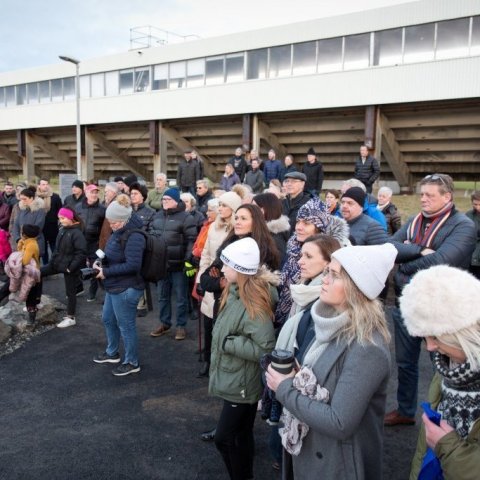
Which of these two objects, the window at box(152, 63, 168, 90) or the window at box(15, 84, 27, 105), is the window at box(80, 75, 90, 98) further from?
the window at box(15, 84, 27, 105)

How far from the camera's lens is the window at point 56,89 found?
85.8 feet

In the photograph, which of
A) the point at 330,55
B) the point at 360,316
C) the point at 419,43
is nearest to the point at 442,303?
the point at 360,316

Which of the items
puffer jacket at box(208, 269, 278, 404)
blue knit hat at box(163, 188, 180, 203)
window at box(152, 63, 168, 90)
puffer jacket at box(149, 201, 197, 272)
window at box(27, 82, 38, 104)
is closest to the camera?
puffer jacket at box(208, 269, 278, 404)

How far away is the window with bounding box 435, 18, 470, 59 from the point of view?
15008mm

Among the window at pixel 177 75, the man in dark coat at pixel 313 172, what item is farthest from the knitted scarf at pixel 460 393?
the window at pixel 177 75

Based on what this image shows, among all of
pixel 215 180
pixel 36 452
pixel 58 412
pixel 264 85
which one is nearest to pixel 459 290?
pixel 36 452

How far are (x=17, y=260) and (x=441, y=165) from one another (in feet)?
58.2

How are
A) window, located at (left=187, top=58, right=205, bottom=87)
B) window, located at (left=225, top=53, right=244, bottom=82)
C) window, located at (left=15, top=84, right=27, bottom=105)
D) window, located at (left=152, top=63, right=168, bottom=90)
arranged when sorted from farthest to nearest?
window, located at (left=15, top=84, right=27, bottom=105)
window, located at (left=152, top=63, right=168, bottom=90)
window, located at (left=187, top=58, right=205, bottom=87)
window, located at (left=225, top=53, right=244, bottom=82)

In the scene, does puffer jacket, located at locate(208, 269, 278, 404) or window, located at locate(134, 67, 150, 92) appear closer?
puffer jacket, located at locate(208, 269, 278, 404)

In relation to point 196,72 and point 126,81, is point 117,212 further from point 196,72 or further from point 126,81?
point 126,81

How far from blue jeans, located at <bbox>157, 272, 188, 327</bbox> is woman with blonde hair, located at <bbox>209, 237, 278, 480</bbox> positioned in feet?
9.94

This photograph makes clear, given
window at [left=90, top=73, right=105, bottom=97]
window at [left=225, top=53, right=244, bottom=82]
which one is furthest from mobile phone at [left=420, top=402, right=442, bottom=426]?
window at [left=90, top=73, right=105, bottom=97]

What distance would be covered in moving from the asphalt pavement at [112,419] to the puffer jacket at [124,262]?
1.00m

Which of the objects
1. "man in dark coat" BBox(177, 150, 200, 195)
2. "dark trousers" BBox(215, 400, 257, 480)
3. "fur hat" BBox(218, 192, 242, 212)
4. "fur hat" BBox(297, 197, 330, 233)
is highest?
"man in dark coat" BBox(177, 150, 200, 195)
